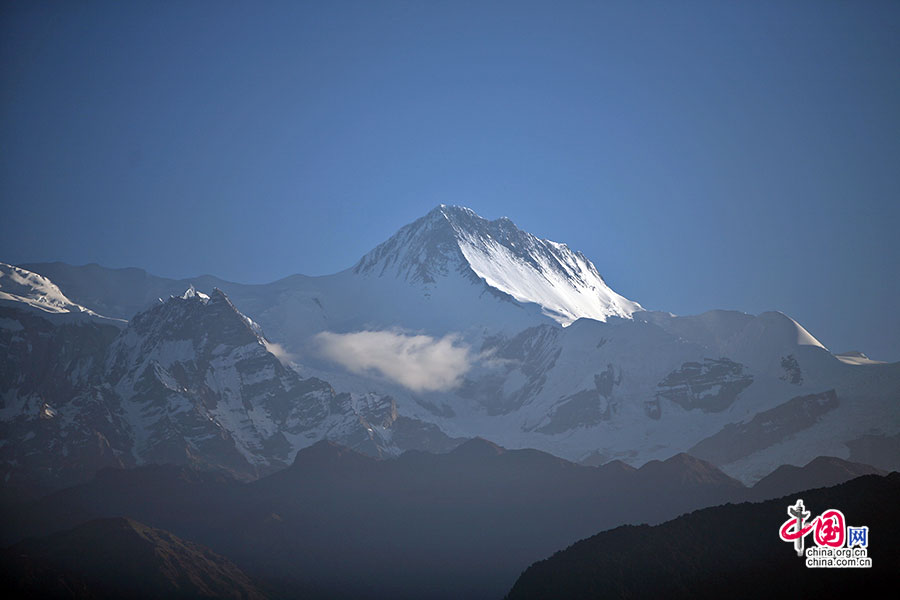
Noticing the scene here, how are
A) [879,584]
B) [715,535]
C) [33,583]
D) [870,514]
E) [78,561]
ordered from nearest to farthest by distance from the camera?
[879,584], [870,514], [715,535], [33,583], [78,561]

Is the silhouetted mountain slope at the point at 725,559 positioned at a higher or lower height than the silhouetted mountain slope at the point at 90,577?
higher

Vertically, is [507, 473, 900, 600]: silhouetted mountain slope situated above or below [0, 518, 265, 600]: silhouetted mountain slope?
above

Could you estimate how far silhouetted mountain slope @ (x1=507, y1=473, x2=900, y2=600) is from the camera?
4402 inches

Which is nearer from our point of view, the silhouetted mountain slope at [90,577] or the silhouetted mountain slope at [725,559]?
the silhouetted mountain slope at [725,559]

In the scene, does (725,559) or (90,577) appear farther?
(90,577)

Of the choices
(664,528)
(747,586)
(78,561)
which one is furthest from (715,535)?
(78,561)

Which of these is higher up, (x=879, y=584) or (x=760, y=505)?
(x=760, y=505)

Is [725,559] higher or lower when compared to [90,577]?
higher

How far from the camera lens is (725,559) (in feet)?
419

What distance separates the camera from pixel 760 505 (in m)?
139

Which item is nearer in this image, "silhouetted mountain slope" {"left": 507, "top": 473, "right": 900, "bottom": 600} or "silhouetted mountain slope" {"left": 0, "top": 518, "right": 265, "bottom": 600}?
"silhouetted mountain slope" {"left": 507, "top": 473, "right": 900, "bottom": 600}

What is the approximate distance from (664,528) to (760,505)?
1419 cm

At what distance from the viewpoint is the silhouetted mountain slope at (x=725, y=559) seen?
11181 centimetres

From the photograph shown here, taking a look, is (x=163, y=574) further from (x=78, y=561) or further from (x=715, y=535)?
(x=715, y=535)
